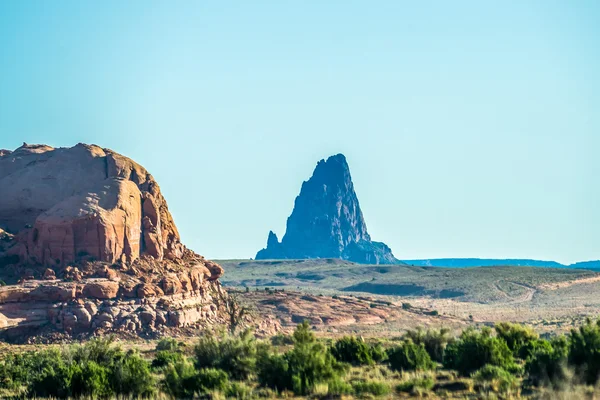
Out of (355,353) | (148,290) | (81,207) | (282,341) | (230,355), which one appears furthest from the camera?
(81,207)

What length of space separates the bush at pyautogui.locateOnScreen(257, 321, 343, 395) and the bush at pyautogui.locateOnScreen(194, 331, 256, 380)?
1223 millimetres

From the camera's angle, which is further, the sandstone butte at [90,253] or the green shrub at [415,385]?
the sandstone butte at [90,253]

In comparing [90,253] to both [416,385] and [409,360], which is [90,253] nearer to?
[409,360]

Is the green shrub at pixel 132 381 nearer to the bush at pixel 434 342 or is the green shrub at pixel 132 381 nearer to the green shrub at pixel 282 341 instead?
the bush at pixel 434 342

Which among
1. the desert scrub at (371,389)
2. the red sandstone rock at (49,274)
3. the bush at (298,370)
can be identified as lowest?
the desert scrub at (371,389)

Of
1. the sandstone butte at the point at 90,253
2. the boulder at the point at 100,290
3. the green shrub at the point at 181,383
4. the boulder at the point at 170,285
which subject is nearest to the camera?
the green shrub at the point at 181,383

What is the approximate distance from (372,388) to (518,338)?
44.7 ft

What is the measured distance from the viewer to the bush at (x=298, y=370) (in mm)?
23734

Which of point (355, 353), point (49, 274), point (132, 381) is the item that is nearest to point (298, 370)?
point (132, 381)

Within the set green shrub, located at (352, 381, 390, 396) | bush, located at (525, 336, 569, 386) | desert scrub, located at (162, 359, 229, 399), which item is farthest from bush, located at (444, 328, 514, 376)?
desert scrub, located at (162, 359, 229, 399)

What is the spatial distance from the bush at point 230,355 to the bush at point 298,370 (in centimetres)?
122

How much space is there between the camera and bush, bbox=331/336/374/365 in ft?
105

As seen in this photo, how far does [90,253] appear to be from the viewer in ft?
174

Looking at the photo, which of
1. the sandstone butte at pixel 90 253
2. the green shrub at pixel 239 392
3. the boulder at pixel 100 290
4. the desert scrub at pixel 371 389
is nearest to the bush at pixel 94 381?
the green shrub at pixel 239 392
